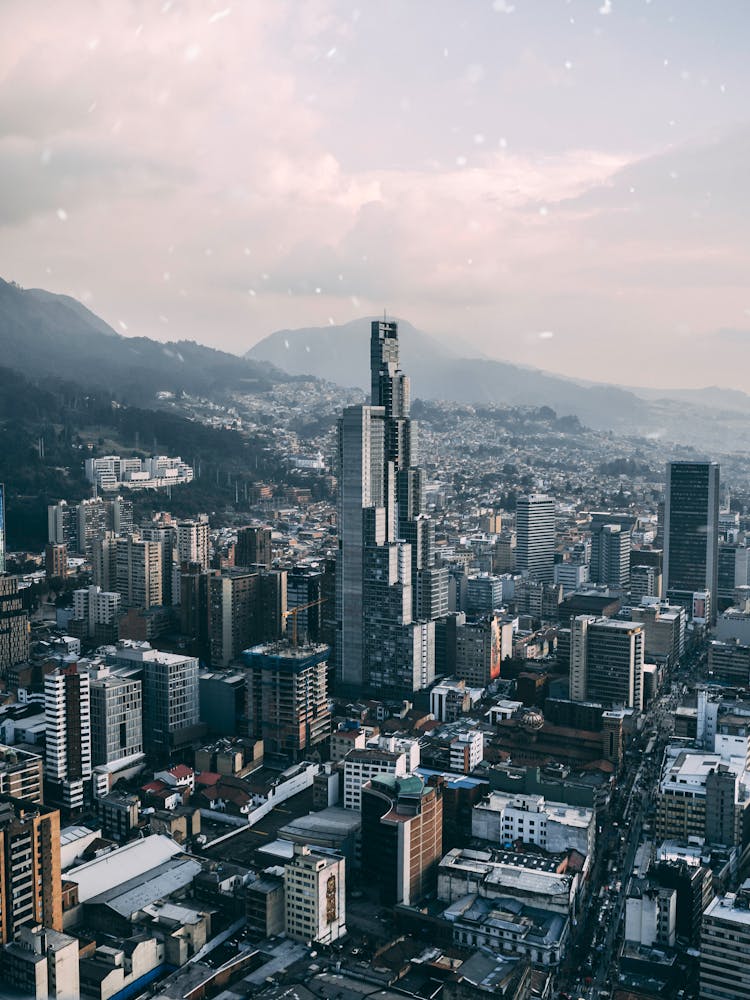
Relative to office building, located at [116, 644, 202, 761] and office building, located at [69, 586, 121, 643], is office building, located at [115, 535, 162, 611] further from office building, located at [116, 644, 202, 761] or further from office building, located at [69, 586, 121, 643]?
office building, located at [116, 644, 202, 761]

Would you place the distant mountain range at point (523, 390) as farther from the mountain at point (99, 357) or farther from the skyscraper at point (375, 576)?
the skyscraper at point (375, 576)

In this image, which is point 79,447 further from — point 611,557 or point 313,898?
point 313,898

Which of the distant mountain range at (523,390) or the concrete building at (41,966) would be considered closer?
the concrete building at (41,966)

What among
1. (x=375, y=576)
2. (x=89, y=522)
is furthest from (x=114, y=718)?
(x=89, y=522)

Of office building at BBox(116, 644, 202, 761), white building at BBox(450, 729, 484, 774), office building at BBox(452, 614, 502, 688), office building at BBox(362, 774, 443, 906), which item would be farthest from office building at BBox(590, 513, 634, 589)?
office building at BBox(362, 774, 443, 906)

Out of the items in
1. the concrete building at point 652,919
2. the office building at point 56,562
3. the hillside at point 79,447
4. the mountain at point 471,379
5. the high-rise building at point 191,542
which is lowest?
the concrete building at point 652,919

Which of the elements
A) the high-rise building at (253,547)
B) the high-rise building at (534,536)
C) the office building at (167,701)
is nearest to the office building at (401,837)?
the office building at (167,701)

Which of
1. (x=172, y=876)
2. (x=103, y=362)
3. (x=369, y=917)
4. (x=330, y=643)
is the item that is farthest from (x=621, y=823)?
(x=103, y=362)
